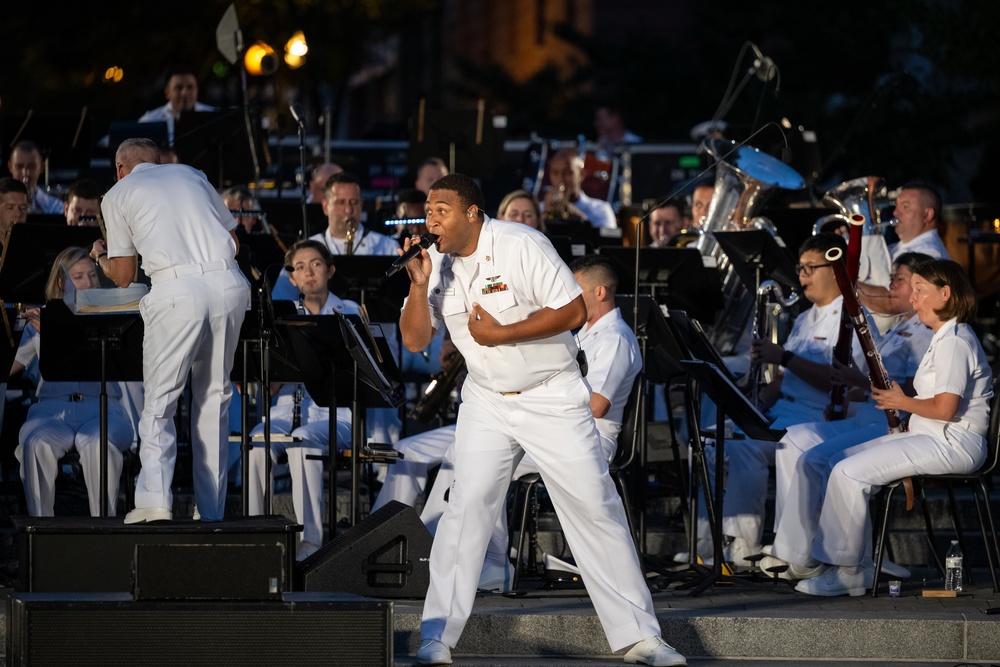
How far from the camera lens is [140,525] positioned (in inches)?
307

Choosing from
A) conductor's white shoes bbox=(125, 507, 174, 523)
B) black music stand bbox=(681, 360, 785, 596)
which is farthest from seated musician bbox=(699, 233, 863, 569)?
conductor's white shoes bbox=(125, 507, 174, 523)

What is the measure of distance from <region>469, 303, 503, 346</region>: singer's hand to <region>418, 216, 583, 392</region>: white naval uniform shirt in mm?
140

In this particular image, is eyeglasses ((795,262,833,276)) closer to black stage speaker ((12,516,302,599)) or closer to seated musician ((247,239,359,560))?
seated musician ((247,239,359,560))

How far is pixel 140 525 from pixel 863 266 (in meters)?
5.44

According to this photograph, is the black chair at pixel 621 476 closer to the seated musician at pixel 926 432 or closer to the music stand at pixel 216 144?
the seated musician at pixel 926 432

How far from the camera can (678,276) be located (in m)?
10.3

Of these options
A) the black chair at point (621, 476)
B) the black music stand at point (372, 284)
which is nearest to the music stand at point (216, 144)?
the black music stand at point (372, 284)

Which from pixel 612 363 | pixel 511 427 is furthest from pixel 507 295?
pixel 612 363

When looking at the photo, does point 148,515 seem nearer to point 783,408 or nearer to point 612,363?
point 612,363

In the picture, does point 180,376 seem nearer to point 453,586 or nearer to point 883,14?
point 453,586

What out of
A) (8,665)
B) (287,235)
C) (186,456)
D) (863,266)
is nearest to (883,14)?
(863,266)

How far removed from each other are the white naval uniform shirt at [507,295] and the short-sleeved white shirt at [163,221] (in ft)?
4.76

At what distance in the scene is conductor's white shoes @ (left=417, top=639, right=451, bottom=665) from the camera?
723 cm

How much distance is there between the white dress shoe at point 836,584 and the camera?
877 centimetres
